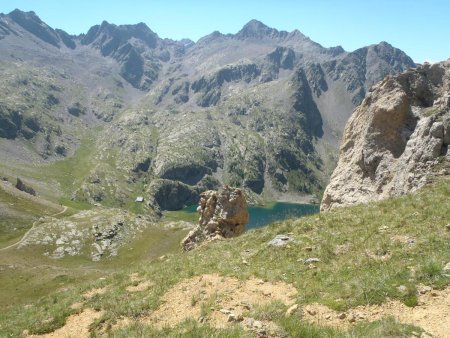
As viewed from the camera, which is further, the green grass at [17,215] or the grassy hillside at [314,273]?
→ the green grass at [17,215]

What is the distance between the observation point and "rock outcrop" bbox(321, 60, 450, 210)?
110 feet

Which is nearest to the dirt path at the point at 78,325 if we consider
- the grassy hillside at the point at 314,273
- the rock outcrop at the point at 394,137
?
the grassy hillside at the point at 314,273

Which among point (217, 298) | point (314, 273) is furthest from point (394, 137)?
point (217, 298)

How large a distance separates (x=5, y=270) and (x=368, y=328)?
85.0 metres

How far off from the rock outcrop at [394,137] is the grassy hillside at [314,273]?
18.7ft

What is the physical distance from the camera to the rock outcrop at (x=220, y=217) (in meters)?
56.5

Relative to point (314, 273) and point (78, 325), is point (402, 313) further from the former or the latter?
point (78, 325)

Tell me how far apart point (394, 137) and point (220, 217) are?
87.0ft

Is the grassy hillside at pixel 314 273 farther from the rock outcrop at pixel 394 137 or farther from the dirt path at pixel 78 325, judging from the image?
the rock outcrop at pixel 394 137

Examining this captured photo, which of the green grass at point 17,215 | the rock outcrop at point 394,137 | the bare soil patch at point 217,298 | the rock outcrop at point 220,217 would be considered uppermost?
the rock outcrop at point 394,137

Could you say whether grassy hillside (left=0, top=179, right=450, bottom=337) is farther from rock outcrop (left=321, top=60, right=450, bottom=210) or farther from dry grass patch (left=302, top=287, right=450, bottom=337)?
rock outcrop (left=321, top=60, right=450, bottom=210)

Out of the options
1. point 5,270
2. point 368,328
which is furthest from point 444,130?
point 5,270

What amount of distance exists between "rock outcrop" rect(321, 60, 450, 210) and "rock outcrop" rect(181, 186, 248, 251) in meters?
17.2

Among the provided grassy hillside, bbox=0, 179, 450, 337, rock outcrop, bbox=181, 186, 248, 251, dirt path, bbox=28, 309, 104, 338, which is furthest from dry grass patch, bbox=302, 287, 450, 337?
rock outcrop, bbox=181, 186, 248, 251
